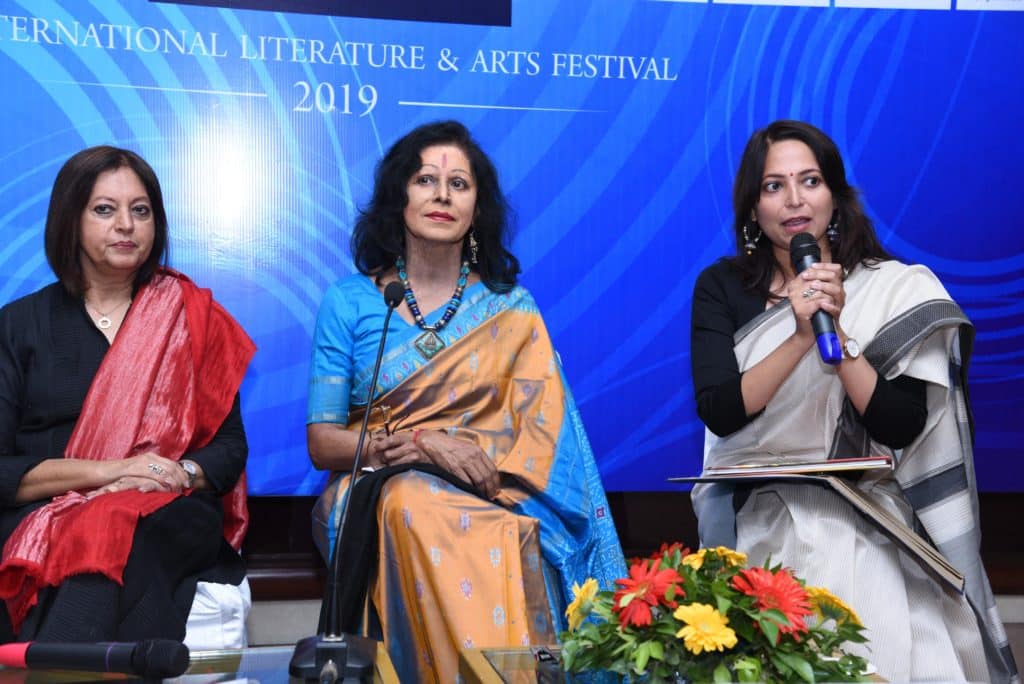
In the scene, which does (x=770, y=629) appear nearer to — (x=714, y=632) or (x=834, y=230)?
(x=714, y=632)

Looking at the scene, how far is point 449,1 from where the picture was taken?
3.55 meters

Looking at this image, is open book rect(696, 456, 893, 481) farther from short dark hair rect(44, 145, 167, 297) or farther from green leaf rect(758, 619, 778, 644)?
short dark hair rect(44, 145, 167, 297)

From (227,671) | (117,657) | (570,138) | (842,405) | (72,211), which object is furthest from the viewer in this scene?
(570,138)

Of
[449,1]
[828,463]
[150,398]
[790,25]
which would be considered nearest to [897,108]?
[790,25]

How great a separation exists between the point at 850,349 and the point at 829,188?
48 centimetres

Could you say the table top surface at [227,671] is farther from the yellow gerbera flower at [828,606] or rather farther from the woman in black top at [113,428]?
the yellow gerbera flower at [828,606]

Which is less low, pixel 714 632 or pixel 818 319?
pixel 818 319

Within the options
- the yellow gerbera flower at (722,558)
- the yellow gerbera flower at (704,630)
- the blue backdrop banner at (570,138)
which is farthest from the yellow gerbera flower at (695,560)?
the blue backdrop banner at (570,138)

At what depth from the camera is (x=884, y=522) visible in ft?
7.03

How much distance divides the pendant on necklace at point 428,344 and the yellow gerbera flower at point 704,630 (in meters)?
1.49

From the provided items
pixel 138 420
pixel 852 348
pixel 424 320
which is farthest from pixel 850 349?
pixel 138 420

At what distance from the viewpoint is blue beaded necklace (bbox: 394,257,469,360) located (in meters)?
2.85

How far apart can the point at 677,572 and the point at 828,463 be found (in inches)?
34.4

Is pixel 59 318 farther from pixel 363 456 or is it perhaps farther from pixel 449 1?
pixel 449 1
